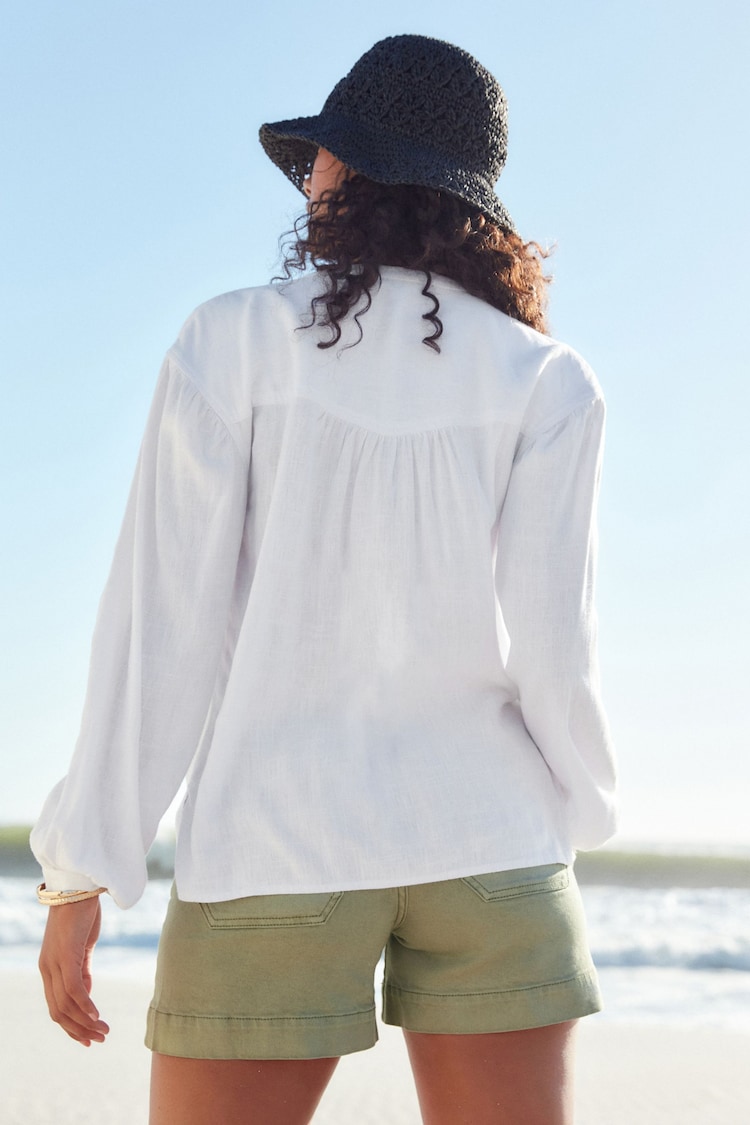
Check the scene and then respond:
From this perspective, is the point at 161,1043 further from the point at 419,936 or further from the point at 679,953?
the point at 679,953

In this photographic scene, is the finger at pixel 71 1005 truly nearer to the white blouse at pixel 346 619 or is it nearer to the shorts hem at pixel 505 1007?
the white blouse at pixel 346 619

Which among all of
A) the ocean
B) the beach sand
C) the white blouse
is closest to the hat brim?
the white blouse

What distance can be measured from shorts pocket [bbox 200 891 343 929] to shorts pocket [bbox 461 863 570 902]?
0.48 feet

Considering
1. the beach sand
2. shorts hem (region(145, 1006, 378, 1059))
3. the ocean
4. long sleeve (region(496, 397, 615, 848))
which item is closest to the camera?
shorts hem (region(145, 1006, 378, 1059))

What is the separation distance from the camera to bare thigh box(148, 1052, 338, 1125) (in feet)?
3.40

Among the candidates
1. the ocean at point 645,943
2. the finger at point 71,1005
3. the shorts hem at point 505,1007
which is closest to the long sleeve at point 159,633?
the finger at point 71,1005

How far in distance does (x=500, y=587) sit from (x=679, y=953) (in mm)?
6991

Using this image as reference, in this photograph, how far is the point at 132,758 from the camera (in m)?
1.12

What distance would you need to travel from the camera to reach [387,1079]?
14.8 feet

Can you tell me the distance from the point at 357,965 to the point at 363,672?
0.97 feet

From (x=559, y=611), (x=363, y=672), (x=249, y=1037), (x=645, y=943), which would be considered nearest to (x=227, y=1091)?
(x=249, y=1037)

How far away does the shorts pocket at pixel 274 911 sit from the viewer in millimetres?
1058

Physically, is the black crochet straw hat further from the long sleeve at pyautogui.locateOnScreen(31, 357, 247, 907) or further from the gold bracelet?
the gold bracelet

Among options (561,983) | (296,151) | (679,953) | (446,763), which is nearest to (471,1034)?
(561,983)
